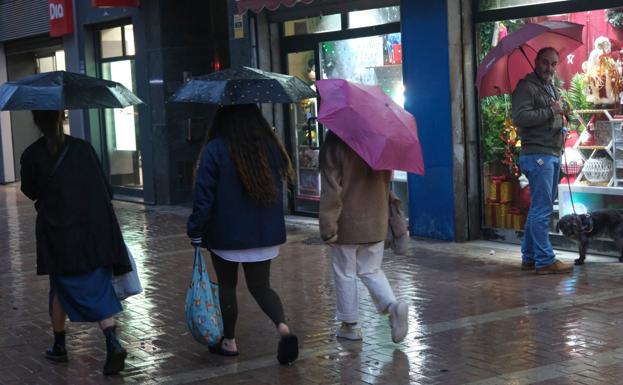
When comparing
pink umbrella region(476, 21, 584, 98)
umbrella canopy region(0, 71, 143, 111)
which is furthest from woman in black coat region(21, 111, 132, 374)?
pink umbrella region(476, 21, 584, 98)

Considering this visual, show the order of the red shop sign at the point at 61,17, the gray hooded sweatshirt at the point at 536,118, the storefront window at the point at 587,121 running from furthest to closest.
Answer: the red shop sign at the point at 61,17, the storefront window at the point at 587,121, the gray hooded sweatshirt at the point at 536,118

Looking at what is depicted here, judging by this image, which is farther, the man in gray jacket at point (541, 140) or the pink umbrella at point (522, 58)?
the pink umbrella at point (522, 58)

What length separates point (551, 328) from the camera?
22.6ft

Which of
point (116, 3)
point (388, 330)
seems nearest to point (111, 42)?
point (116, 3)

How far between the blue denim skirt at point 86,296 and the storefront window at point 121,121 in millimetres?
10787

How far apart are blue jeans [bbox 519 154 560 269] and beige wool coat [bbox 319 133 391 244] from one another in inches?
102

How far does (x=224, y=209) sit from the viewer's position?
6.20m

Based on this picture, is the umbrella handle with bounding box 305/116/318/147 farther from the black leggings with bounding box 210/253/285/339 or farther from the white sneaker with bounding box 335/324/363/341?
the black leggings with bounding box 210/253/285/339

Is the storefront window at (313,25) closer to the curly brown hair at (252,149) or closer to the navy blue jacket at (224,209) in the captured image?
the curly brown hair at (252,149)

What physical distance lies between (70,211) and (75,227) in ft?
0.33

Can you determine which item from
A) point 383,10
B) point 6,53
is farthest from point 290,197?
point 6,53

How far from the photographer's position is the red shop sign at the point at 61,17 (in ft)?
59.7

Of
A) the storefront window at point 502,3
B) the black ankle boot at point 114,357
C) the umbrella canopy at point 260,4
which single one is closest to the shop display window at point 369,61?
the umbrella canopy at point 260,4

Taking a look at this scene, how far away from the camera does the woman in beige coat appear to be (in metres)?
6.50
